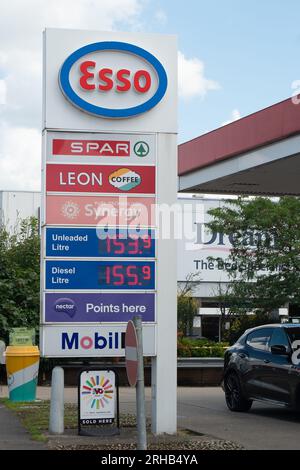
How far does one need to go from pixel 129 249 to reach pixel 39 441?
9.50ft

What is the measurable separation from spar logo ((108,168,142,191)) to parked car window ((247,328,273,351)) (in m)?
4.34

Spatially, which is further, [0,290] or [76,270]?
[0,290]

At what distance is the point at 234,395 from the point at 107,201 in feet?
17.7

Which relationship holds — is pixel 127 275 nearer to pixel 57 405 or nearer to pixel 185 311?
pixel 57 405

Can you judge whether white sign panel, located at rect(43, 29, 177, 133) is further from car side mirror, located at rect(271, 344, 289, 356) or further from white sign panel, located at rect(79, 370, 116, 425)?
car side mirror, located at rect(271, 344, 289, 356)

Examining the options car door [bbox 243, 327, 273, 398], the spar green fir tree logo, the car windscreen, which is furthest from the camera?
car door [bbox 243, 327, 273, 398]

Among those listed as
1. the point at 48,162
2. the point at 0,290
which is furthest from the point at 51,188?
the point at 0,290

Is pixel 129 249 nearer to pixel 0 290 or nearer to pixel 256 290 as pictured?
pixel 0 290

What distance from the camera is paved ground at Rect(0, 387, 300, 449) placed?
39.2ft

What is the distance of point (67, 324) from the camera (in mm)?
12250

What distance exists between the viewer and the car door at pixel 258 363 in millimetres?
15086

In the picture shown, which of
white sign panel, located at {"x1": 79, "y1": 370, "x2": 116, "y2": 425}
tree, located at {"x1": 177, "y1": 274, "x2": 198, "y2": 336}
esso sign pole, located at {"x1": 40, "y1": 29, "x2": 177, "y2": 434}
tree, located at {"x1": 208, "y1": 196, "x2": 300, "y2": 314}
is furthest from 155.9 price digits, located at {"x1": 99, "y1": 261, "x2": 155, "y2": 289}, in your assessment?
tree, located at {"x1": 177, "y1": 274, "x2": 198, "y2": 336}

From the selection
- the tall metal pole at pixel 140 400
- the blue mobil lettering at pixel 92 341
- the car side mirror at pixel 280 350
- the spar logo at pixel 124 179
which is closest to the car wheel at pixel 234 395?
the car side mirror at pixel 280 350

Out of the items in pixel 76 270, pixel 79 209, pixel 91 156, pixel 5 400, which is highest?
pixel 91 156
